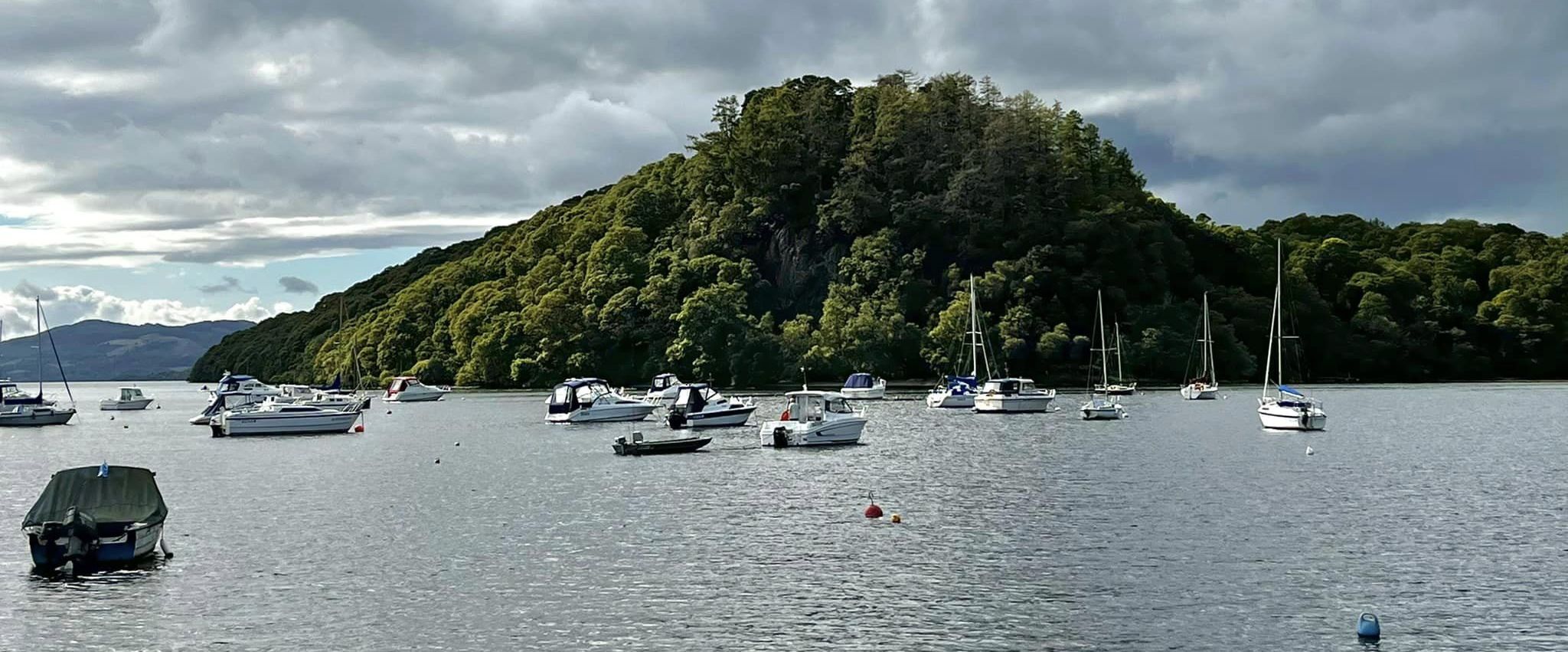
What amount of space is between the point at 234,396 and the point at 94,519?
3803 inches

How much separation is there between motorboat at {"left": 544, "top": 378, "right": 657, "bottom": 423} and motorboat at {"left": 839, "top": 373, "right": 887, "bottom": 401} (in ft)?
134

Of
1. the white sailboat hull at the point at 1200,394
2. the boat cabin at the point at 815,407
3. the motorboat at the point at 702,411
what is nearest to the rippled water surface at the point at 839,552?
the boat cabin at the point at 815,407

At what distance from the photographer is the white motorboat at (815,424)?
81188mm

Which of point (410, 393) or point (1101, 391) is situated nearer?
point (1101, 391)

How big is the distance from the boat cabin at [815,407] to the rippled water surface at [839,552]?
489cm

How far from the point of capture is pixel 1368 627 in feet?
92.9

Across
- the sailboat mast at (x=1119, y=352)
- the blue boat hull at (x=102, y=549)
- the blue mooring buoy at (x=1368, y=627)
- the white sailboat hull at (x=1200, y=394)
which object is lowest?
the blue mooring buoy at (x=1368, y=627)

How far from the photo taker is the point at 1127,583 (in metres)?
34.9

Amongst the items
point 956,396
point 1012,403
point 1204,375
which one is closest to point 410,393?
point 956,396

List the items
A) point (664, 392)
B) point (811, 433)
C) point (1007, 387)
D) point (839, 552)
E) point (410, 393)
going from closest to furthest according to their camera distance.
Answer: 1. point (839, 552)
2. point (811, 433)
3. point (1007, 387)
4. point (664, 392)
5. point (410, 393)

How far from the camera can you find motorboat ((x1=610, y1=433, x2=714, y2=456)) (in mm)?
78000

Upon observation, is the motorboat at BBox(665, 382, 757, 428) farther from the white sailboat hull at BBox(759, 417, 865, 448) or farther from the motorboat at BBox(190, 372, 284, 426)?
the motorboat at BBox(190, 372, 284, 426)

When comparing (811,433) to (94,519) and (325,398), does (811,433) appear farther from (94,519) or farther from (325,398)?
(325,398)

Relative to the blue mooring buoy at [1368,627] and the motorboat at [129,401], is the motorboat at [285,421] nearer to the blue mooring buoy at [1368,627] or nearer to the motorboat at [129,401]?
the motorboat at [129,401]
